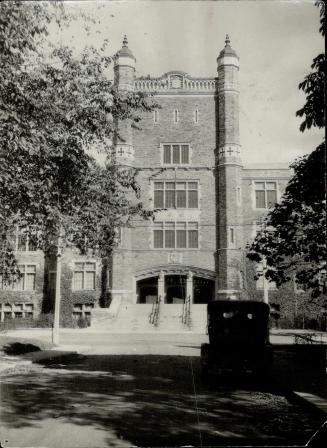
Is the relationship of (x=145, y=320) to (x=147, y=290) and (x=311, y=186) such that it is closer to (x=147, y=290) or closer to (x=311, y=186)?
(x=147, y=290)

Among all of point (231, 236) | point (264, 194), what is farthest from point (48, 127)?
point (264, 194)

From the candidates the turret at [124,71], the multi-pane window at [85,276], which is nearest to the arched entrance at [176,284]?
the multi-pane window at [85,276]

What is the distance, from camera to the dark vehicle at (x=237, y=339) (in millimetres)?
11641

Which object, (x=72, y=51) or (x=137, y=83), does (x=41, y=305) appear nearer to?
(x=137, y=83)

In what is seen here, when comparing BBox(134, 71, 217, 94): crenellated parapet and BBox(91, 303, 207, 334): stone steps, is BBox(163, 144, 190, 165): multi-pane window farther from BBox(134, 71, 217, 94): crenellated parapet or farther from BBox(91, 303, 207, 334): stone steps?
BBox(91, 303, 207, 334): stone steps

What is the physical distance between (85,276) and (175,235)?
8157mm

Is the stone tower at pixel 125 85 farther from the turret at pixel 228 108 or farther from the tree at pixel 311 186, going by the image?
the tree at pixel 311 186

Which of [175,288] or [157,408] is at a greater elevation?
[175,288]

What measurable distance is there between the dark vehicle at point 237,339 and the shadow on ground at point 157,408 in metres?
0.49

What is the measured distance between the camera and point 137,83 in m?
39.7

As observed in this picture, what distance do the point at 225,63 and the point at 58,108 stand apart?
33.1 meters

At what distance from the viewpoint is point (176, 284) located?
41688mm

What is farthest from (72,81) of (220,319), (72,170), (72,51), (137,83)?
(137,83)

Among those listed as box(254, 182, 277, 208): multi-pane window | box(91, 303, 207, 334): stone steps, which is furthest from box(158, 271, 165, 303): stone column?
box(254, 182, 277, 208): multi-pane window
